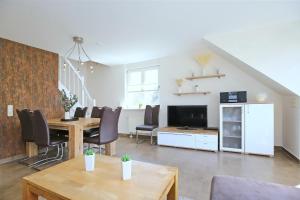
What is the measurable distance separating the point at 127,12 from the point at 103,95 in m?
3.78

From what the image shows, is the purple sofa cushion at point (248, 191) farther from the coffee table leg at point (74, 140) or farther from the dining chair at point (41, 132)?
the dining chair at point (41, 132)

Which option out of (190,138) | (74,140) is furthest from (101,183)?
(190,138)

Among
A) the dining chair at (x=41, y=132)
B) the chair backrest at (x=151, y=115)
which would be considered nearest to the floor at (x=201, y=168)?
the dining chair at (x=41, y=132)

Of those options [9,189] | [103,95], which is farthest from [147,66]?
[9,189]

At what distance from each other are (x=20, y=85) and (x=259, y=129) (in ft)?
16.0

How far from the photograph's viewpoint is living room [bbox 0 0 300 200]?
149cm

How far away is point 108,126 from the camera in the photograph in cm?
286

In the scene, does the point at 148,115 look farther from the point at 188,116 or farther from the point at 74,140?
the point at 74,140

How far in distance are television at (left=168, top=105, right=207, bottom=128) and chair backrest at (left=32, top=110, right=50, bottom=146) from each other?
8.98ft

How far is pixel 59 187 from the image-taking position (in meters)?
1.21

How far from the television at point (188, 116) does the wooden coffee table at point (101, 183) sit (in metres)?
2.64

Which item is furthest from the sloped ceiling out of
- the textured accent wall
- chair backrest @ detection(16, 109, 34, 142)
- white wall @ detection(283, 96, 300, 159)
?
the textured accent wall

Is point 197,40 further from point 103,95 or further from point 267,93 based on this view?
point 103,95

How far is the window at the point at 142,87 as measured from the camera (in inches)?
196
